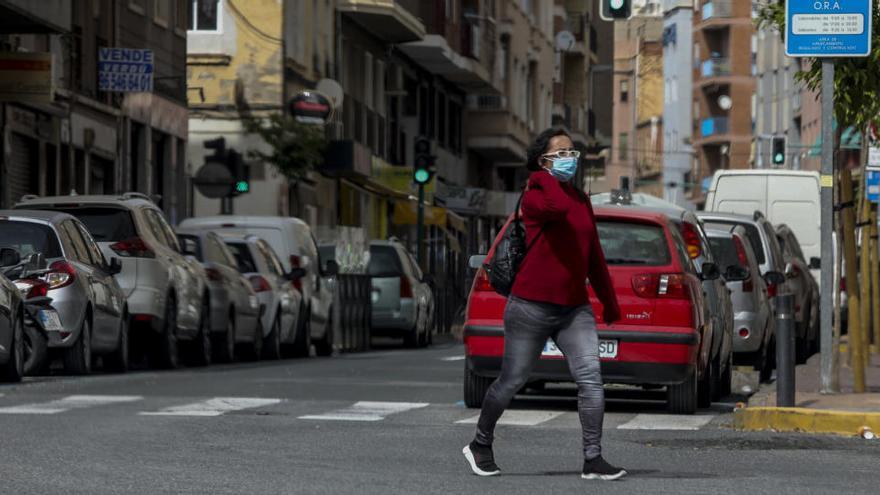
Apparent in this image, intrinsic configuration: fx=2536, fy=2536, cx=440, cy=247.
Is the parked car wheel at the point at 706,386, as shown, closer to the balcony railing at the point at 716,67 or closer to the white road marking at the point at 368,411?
the white road marking at the point at 368,411

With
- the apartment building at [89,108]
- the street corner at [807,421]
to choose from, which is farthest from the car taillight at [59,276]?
the apartment building at [89,108]

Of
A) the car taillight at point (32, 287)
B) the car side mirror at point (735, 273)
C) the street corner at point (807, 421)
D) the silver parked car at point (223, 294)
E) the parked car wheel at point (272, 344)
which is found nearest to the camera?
the street corner at point (807, 421)

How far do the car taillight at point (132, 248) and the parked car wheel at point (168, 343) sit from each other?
0.73 m

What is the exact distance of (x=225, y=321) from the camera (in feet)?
88.2

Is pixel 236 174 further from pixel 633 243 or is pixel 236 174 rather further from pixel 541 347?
pixel 541 347

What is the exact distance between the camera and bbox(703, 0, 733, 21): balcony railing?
128 meters

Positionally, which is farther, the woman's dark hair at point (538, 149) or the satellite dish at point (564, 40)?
→ the satellite dish at point (564, 40)

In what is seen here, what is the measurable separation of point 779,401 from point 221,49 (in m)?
33.1

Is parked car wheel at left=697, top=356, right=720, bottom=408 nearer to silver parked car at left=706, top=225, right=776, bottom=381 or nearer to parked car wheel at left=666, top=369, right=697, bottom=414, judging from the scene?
parked car wheel at left=666, top=369, right=697, bottom=414

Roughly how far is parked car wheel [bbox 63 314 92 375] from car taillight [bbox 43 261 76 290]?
48cm

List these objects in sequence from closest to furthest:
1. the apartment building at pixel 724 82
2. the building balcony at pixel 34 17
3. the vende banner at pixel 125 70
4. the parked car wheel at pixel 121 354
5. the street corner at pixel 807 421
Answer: the street corner at pixel 807 421
the parked car wheel at pixel 121 354
the building balcony at pixel 34 17
the vende banner at pixel 125 70
the apartment building at pixel 724 82

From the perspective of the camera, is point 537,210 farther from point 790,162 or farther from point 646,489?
point 790,162

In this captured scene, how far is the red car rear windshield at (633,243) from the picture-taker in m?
17.3

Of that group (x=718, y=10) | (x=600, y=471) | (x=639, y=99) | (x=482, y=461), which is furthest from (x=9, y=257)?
(x=639, y=99)
